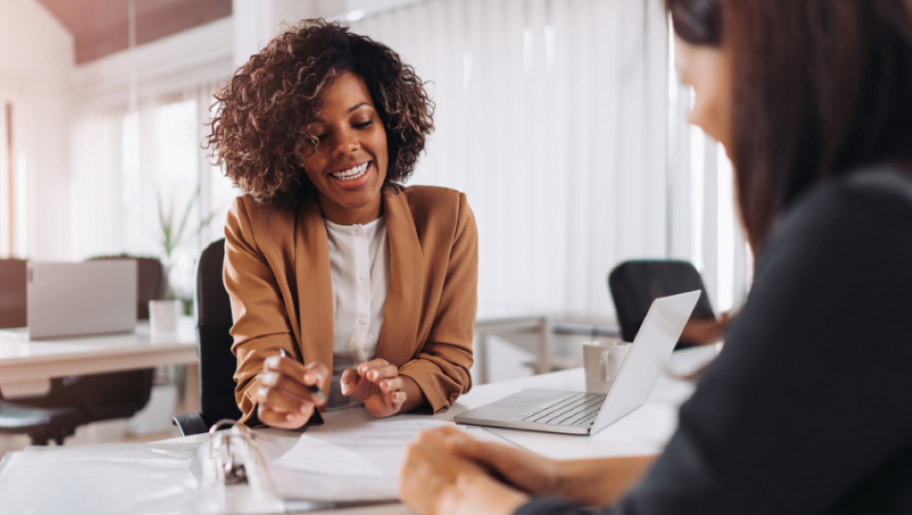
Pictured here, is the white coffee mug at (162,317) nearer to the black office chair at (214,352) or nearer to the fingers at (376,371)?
the black office chair at (214,352)

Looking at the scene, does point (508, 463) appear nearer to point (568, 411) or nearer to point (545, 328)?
point (568, 411)

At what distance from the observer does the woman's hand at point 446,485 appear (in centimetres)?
55

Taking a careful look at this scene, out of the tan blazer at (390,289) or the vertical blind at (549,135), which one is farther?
the vertical blind at (549,135)

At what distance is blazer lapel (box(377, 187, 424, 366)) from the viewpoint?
1.26 m

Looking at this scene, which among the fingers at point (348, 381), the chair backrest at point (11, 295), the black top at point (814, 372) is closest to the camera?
the black top at point (814, 372)

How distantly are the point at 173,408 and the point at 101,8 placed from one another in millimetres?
3330

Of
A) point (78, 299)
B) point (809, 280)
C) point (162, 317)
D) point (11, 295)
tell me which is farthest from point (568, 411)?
point (11, 295)

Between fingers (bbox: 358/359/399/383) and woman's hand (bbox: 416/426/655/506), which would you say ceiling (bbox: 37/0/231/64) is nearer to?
fingers (bbox: 358/359/399/383)

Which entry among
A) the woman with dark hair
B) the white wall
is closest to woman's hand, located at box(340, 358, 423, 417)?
the woman with dark hair

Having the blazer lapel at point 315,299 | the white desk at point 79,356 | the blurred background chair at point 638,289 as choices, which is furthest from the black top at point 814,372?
the white desk at point 79,356

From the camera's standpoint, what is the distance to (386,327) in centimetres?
125

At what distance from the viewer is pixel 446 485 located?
1.94 ft

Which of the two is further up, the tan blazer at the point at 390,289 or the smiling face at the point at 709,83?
the smiling face at the point at 709,83

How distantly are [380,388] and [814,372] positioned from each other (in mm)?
757
